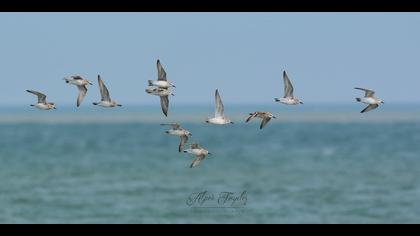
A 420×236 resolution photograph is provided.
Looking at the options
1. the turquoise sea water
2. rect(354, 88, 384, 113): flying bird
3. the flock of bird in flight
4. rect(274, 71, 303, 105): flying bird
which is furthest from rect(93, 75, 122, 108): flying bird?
the turquoise sea water

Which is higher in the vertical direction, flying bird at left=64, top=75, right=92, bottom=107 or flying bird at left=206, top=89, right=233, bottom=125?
flying bird at left=64, top=75, right=92, bottom=107

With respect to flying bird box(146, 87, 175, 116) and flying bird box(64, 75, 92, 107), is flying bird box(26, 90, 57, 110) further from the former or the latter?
flying bird box(146, 87, 175, 116)

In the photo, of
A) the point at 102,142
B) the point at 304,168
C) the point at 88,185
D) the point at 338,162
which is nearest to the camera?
the point at 88,185

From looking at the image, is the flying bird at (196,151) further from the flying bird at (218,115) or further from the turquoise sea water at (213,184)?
the turquoise sea water at (213,184)

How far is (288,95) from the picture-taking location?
21.4 m

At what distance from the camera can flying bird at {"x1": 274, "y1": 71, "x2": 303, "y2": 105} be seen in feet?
68.8

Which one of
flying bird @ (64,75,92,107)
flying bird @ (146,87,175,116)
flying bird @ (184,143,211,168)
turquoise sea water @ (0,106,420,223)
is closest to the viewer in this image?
flying bird @ (146,87,175,116)

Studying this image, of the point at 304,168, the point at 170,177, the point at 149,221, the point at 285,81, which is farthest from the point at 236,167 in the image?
the point at 285,81

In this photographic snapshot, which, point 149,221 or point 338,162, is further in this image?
point 338,162

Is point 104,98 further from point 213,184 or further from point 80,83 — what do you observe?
point 213,184

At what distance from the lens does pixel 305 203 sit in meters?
47.1

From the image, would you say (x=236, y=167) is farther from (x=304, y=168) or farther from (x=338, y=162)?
(x=338, y=162)

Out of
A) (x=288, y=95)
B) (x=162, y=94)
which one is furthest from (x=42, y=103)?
(x=288, y=95)

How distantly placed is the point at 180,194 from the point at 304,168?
15.2m
